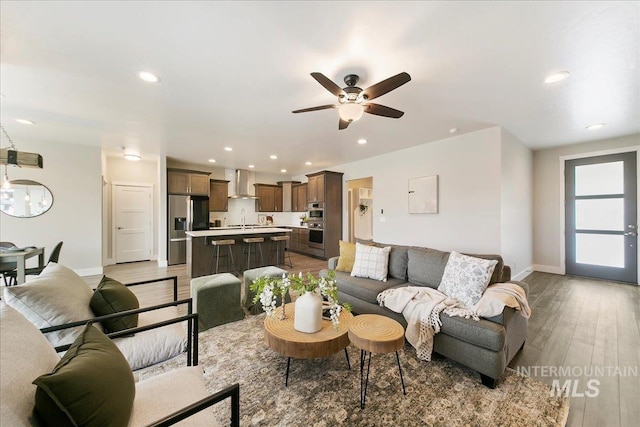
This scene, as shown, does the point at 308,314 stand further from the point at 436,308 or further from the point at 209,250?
the point at 209,250

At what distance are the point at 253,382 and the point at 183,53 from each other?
2.86 meters

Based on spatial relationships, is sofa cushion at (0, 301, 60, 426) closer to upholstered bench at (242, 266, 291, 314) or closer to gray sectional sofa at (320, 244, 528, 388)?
upholstered bench at (242, 266, 291, 314)

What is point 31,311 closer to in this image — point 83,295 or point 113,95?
point 83,295

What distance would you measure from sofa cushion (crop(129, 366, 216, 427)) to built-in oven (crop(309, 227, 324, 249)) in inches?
225

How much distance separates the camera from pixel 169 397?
1181 mm

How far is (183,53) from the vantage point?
7.05 feet

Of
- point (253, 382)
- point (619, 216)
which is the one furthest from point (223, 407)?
point (619, 216)

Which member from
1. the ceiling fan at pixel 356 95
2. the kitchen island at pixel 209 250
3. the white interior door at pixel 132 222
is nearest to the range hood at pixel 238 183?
the white interior door at pixel 132 222

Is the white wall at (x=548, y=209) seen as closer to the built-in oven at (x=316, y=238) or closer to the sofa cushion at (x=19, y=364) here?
the built-in oven at (x=316, y=238)

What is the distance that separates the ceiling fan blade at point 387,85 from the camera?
2035 millimetres

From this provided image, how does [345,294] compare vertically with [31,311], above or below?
below

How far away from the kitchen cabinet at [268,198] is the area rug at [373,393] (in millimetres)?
6287

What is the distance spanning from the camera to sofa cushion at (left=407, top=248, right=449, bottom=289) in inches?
113

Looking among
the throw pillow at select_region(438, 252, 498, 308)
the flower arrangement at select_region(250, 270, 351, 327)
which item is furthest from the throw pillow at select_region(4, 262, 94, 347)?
the throw pillow at select_region(438, 252, 498, 308)
